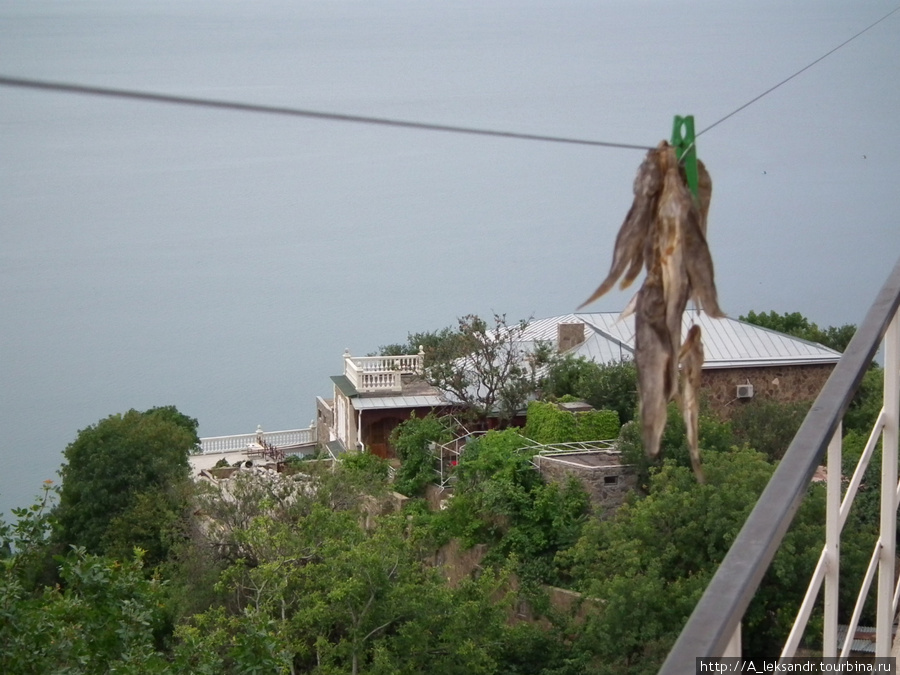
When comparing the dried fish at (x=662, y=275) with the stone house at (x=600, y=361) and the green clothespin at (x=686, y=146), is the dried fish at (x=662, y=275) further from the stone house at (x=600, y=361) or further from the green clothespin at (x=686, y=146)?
the stone house at (x=600, y=361)

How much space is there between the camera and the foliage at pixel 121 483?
17.8 m

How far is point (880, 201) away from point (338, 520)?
10170mm

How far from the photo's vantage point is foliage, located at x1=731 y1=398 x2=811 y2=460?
1588 centimetres

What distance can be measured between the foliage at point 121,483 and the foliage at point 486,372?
16.7ft

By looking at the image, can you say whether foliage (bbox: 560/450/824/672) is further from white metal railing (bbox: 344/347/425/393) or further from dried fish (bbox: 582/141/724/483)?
white metal railing (bbox: 344/347/425/393)

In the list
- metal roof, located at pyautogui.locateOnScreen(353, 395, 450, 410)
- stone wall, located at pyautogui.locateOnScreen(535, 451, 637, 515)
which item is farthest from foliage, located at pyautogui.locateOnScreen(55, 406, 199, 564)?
stone wall, located at pyautogui.locateOnScreen(535, 451, 637, 515)

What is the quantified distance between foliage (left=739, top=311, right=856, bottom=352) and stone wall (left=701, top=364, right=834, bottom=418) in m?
4.62

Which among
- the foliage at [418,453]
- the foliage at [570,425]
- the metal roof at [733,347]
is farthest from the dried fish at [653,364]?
the metal roof at [733,347]

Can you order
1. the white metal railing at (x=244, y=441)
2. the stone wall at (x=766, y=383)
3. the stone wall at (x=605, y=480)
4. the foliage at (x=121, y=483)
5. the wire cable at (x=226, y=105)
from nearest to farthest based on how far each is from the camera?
1. the wire cable at (x=226, y=105)
2. the stone wall at (x=605, y=480)
3. the foliage at (x=121, y=483)
4. the stone wall at (x=766, y=383)
5. the white metal railing at (x=244, y=441)

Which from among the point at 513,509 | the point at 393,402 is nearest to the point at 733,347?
the point at 513,509

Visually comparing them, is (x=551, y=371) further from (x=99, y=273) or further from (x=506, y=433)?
(x=99, y=273)

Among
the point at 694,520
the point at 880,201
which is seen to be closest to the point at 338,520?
the point at 694,520

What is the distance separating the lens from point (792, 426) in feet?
52.9

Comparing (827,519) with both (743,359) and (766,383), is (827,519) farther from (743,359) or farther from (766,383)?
(766,383)
